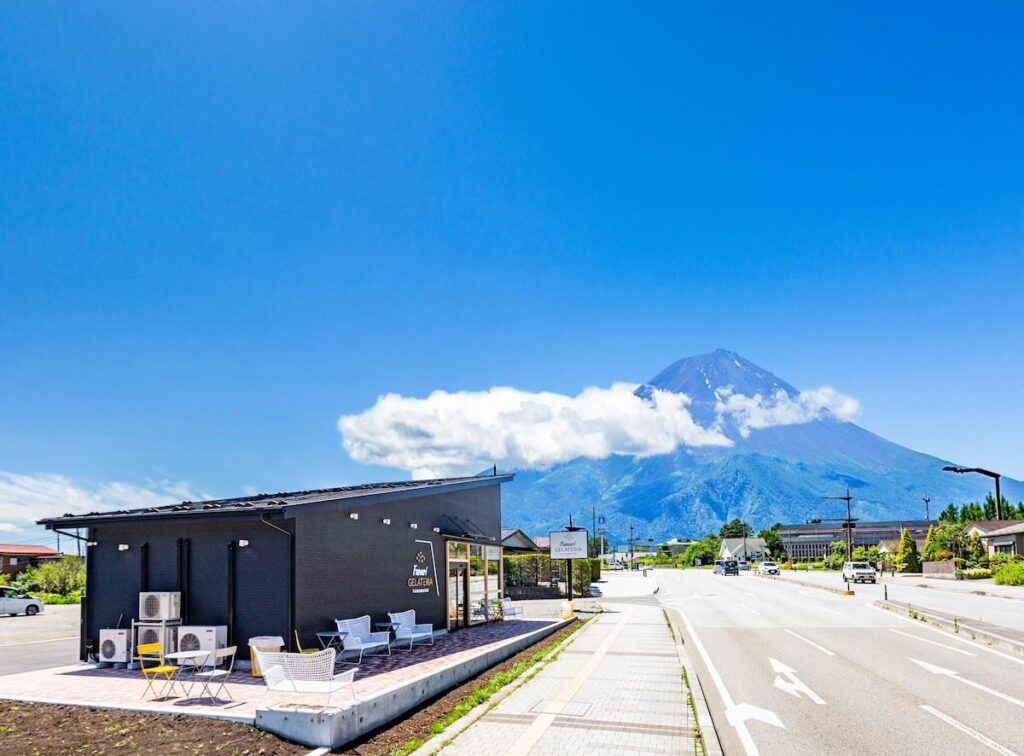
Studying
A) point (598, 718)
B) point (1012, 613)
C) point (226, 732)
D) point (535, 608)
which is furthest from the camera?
point (535, 608)

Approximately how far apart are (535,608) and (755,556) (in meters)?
116

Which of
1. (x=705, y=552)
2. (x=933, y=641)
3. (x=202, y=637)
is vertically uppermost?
(x=202, y=637)

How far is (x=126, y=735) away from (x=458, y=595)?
1282 cm

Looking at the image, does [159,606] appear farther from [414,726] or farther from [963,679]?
[963,679]

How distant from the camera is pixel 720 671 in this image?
14344mm

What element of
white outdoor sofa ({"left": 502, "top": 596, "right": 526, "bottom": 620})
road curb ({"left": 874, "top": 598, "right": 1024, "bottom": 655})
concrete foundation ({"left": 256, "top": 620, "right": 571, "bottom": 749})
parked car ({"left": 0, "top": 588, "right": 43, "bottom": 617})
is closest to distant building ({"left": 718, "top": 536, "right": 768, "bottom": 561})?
road curb ({"left": 874, "top": 598, "right": 1024, "bottom": 655})

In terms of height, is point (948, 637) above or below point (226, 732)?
below

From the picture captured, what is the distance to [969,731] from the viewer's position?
9375mm

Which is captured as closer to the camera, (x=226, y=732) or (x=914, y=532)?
(x=226, y=732)

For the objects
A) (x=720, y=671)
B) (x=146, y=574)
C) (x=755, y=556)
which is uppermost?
(x=146, y=574)

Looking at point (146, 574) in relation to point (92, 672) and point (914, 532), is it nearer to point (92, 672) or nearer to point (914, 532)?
point (92, 672)

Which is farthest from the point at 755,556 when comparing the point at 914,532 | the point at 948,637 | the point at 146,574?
the point at 146,574

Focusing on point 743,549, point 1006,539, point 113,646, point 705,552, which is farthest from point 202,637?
point 705,552

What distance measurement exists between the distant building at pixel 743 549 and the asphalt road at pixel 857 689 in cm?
11689
